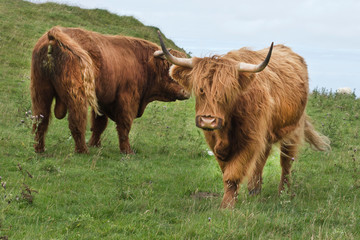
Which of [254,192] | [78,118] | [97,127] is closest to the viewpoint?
[254,192]

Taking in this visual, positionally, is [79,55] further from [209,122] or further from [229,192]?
[229,192]

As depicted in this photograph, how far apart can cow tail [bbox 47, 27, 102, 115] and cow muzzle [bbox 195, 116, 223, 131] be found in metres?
3.08

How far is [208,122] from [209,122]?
0.01 metres

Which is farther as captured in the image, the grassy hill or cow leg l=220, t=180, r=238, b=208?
cow leg l=220, t=180, r=238, b=208

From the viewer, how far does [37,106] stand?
287 inches

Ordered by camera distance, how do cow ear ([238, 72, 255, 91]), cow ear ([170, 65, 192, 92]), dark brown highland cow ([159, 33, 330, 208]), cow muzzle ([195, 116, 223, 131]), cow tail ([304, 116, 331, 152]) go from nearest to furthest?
cow muzzle ([195, 116, 223, 131])
dark brown highland cow ([159, 33, 330, 208])
cow ear ([238, 72, 255, 91])
cow ear ([170, 65, 192, 92])
cow tail ([304, 116, 331, 152])

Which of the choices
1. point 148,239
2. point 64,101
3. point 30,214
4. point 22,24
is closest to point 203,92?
point 148,239

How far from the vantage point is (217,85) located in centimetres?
490

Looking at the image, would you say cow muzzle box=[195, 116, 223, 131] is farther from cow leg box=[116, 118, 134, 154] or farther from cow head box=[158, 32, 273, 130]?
cow leg box=[116, 118, 134, 154]

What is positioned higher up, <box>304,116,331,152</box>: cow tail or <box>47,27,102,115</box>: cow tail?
<box>47,27,102,115</box>: cow tail

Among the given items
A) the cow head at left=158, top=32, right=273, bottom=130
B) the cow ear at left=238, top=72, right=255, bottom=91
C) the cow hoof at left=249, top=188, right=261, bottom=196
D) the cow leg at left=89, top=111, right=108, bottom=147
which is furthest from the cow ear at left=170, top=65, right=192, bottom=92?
the cow leg at left=89, top=111, right=108, bottom=147

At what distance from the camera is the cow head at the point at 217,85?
15.8ft

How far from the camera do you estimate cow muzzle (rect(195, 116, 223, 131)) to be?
4.69 meters

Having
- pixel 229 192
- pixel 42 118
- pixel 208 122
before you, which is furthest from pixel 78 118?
pixel 208 122
